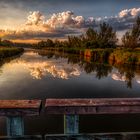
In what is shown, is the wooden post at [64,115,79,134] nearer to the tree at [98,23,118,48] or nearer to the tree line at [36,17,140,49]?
the tree line at [36,17,140,49]

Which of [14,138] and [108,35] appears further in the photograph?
[108,35]

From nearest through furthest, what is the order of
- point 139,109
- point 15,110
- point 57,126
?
point 15,110 < point 139,109 < point 57,126

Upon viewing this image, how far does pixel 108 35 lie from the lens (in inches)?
3610

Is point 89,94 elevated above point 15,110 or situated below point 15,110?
below

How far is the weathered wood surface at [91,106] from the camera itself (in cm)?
345

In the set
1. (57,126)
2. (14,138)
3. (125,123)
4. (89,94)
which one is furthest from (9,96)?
(14,138)

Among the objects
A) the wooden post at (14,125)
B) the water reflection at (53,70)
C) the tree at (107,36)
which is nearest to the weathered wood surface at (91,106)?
the wooden post at (14,125)

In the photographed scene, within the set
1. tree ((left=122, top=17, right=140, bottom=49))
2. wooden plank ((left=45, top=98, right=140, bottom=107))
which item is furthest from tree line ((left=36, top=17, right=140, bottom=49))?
wooden plank ((left=45, top=98, right=140, bottom=107))

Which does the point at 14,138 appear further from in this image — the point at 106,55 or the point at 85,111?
the point at 106,55

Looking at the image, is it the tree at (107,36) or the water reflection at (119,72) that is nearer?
the water reflection at (119,72)

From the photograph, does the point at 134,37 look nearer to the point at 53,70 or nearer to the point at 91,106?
the point at 53,70

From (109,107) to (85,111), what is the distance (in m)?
0.34

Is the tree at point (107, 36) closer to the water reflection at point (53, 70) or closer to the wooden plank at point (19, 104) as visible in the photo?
the water reflection at point (53, 70)

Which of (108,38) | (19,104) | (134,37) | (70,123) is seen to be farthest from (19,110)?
(108,38)
